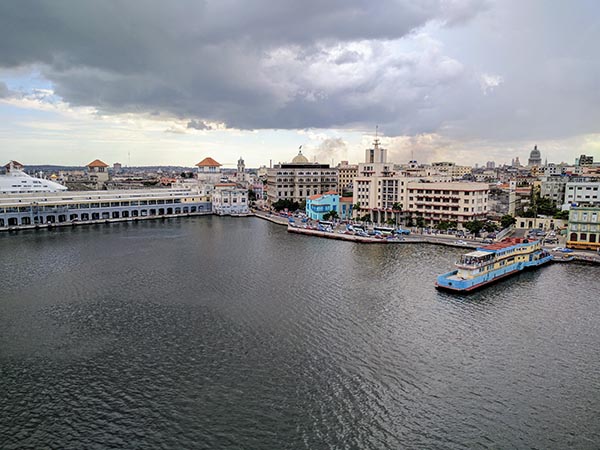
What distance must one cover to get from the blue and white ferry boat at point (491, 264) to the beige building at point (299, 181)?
112 ft

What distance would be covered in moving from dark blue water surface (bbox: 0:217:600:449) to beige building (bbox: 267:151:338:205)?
111ft

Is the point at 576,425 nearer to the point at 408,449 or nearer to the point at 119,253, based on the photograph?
the point at 408,449

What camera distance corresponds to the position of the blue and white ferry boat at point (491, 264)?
19916mm

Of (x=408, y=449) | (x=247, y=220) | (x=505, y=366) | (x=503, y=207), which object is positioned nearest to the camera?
(x=408, y=449)

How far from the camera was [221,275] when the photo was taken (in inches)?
900

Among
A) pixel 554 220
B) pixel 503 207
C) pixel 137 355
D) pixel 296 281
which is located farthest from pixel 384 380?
pixel 503 207

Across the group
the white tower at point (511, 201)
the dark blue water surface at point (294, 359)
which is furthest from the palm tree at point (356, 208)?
the dark blue water surface at point (294, 359)

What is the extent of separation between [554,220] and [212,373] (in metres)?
31.6

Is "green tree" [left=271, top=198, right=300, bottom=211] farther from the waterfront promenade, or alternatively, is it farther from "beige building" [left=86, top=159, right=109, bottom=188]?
Answer: "beige building" [left=86, top=159, right=109, bottom=188]

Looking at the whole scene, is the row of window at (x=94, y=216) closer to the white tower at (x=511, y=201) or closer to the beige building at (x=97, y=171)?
the white tower at (x=511, y=201)

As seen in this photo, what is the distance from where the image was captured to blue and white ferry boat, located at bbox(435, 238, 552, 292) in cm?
1992

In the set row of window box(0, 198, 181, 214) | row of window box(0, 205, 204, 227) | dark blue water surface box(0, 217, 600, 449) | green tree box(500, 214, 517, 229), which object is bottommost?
dark blue water surface box(0, 217, 600, 449)

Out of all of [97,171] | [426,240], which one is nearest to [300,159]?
[426,240]

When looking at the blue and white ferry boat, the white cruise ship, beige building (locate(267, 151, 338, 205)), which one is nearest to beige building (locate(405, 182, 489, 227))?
the blue and white ferry boat
